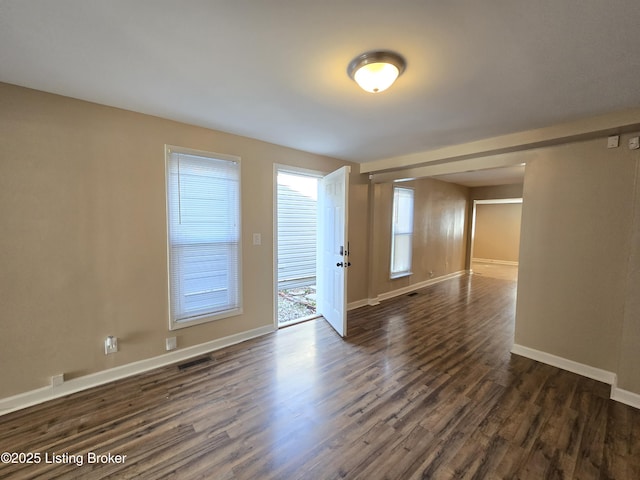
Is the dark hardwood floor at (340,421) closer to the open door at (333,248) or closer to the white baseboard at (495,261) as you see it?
the open door at (333,248)

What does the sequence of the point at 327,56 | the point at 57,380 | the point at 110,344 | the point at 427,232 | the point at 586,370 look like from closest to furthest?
1. the point at 327,56
2. the point at 57,380
3. the point at 110,344
4. the point at 586,370
5. the point at 427,232

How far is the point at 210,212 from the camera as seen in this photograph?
9.54 ft

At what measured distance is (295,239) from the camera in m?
6.02

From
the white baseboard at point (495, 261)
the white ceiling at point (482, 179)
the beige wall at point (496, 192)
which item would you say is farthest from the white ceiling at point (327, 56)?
the white baseboard at point (495, 261)

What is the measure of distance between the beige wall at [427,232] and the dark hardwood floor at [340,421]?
2.11 meters

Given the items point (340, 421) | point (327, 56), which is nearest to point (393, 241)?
point (340, 421)

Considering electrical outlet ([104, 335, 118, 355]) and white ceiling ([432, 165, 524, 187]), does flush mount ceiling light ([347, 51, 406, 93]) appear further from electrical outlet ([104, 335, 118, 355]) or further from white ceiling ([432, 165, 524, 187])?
white ceiling ([432, 165, 524, 187])

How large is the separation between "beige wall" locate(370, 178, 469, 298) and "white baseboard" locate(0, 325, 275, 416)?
2.73 meters

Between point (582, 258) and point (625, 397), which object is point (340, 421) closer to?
point (625, 397)

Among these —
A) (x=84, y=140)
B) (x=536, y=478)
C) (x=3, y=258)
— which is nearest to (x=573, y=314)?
(x=536, y=478)

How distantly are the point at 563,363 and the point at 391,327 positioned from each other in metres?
1.85

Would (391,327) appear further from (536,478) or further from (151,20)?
(151,20)

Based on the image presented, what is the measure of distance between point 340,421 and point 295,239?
14.4 ft

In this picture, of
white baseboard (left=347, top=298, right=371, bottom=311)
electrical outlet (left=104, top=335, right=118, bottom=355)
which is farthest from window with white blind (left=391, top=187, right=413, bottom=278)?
electrical outlet (left=104, top=335, right=118, bottom=355)
